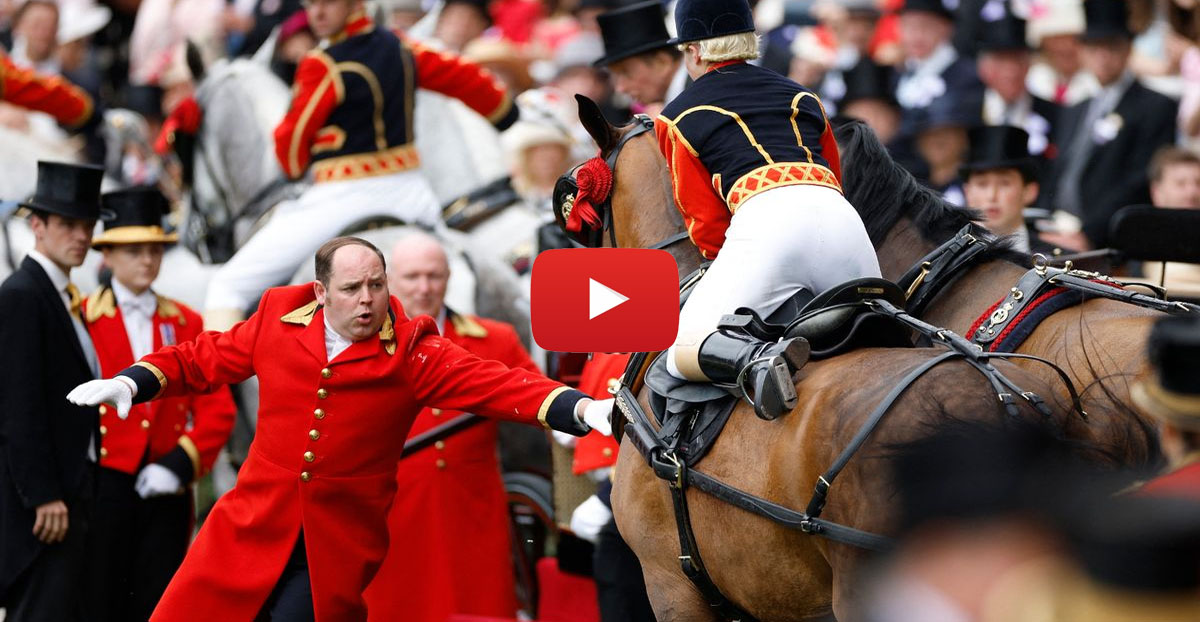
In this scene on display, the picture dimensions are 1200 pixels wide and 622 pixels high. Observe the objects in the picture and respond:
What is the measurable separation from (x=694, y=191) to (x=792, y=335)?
837mm

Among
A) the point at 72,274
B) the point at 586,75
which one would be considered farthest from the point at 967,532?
the point at 586,75

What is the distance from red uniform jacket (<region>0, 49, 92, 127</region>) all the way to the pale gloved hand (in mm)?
4877

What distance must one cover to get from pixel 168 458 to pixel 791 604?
3.43 m

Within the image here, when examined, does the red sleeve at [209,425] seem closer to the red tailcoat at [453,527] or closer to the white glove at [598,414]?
the red tailcoat at [453,527]

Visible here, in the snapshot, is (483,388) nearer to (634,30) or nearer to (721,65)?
(721,65)

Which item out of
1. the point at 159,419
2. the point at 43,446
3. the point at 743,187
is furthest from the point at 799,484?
the point at 159,419

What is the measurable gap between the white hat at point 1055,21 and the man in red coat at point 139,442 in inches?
244

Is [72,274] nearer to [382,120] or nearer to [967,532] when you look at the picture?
[382,120]

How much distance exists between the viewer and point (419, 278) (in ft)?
22.2

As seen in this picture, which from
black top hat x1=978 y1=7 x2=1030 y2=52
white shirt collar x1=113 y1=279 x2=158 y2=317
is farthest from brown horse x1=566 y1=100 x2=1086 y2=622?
black top hat x1=978 y1=7 x2=1030 y2=52

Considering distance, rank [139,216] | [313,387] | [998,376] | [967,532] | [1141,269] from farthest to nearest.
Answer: [1141,269] → [139,216] → [313,387] → [998,376] → [967,532]

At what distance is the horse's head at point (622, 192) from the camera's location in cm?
553

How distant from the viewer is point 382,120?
316 inches

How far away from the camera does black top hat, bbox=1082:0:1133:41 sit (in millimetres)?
9586
